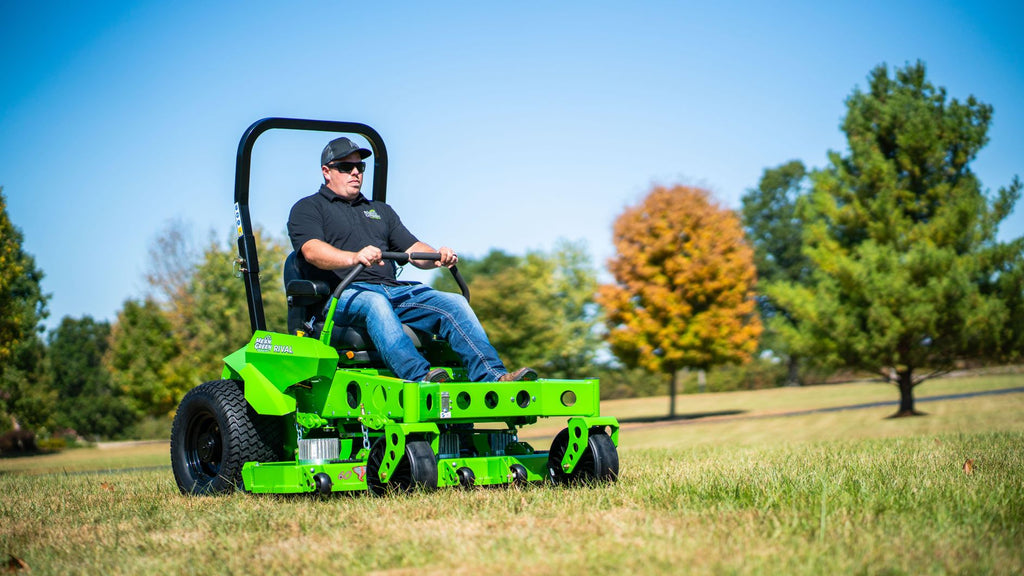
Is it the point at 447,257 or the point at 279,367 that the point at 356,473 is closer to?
the point at 279,367

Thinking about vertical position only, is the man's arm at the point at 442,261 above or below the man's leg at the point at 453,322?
above

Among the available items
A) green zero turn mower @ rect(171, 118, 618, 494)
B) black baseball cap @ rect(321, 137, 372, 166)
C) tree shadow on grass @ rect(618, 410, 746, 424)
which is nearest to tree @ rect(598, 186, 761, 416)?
tree shadow on grass @ rect(618, 410, 746, 424)

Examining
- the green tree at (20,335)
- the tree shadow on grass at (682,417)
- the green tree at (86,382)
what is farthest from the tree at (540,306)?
the green tree at (86,382)

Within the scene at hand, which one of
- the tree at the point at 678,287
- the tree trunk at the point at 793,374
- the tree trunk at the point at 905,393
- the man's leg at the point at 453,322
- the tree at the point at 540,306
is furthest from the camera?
the tree trunk at the point at 793,374

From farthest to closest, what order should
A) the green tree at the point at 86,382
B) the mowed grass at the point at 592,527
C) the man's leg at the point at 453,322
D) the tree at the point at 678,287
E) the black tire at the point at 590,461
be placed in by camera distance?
the green tree at the point at 86,382 → the tree at the point at 678,287 → the man's leg at the point at 453,322 → the black tire at the point at 590,461 → the mowed grass at the point at 592,527

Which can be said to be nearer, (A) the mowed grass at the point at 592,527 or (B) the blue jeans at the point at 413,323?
(A) the mowed grass at the point at 592,527

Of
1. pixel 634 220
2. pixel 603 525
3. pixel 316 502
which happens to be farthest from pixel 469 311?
pixel 634 220

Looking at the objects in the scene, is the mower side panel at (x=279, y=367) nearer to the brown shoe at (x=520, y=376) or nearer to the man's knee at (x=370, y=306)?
the man's knee at (x=370, y=306)

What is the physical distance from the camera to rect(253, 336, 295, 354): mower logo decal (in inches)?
238

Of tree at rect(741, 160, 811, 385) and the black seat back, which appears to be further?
tree at rect(741, 160, 811, 385)

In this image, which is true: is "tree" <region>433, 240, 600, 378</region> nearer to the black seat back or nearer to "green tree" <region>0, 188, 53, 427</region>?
"green tree" <region>0, 188, 53, 427</region>

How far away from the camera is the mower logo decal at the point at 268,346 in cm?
605

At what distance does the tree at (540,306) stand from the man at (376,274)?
32814mm

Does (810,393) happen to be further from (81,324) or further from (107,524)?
(81,324)
